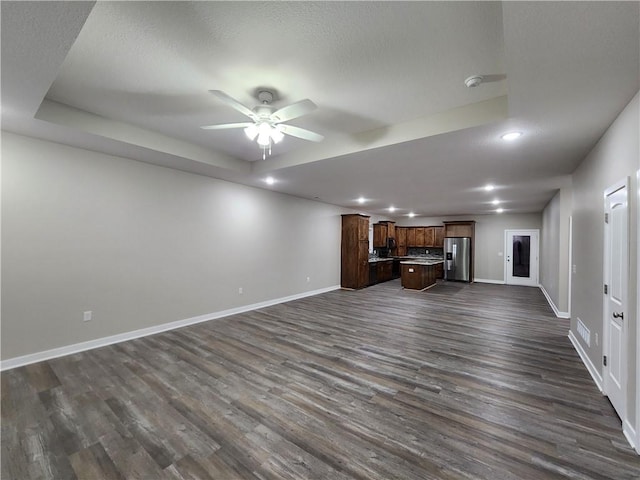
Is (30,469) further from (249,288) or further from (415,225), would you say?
(415,225)

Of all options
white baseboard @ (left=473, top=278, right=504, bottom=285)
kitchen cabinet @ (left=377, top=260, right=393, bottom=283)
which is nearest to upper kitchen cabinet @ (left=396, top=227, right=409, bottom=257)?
kitchen cabinet @ (left=377, top=260, right=393, bottom=283)

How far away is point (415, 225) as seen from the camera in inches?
461

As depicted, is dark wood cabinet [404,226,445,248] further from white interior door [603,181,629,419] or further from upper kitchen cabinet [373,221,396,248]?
white interior door [603,181,629,419]

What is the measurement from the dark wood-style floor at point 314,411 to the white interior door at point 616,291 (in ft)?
0.84

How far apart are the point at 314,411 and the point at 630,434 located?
237 cm

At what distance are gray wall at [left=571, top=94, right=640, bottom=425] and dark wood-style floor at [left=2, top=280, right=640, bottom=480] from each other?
1.79 feet

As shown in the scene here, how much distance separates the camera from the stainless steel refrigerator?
385 inches

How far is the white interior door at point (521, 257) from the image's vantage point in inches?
360

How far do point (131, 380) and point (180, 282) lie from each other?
201 cm

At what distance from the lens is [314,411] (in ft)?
7.54

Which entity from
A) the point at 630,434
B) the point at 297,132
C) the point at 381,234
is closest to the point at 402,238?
the point at 381,234

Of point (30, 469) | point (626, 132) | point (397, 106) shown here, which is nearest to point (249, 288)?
point (30, 469)

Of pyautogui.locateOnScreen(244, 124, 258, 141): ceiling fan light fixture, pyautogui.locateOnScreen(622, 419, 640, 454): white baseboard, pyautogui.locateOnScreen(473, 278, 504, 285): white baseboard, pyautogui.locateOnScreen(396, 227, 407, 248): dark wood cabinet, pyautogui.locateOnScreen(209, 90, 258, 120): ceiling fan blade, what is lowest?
pyautogui.locateOnScreen(622, 419, 640, 454): white baseboard

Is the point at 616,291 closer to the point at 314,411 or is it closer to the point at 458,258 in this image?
the point at 314,411
